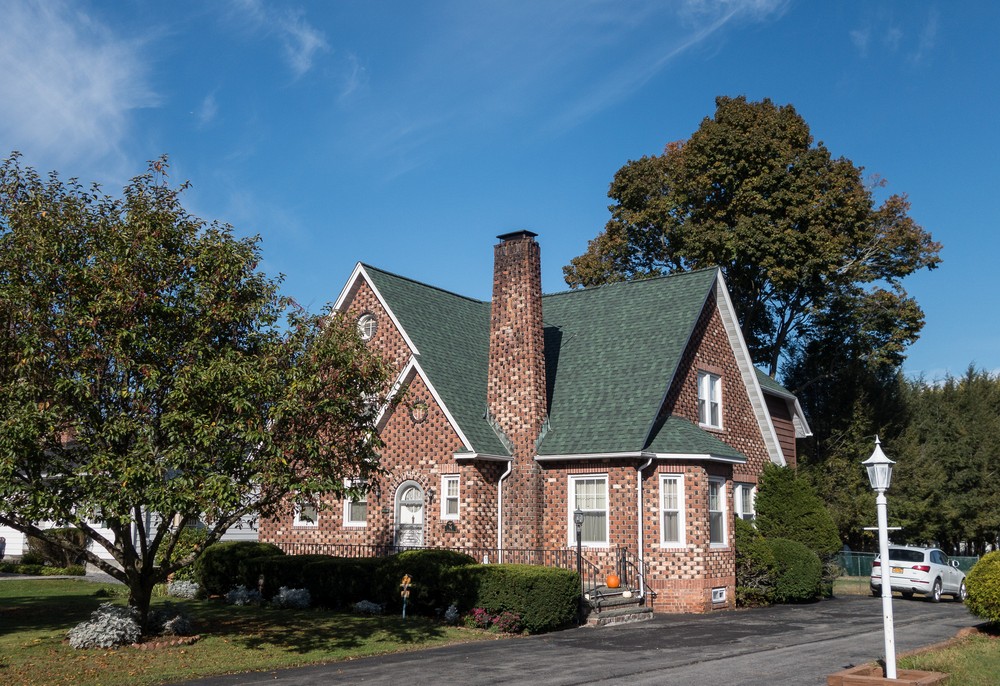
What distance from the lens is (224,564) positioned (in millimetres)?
24000

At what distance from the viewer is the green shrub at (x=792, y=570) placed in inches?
1001

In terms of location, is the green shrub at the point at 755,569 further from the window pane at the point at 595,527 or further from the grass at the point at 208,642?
the grass at the point at 208,642

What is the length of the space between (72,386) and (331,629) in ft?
24.5

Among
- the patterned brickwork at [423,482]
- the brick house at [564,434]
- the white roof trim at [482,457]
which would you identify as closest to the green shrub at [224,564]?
the patterned brickwork at [423,482]

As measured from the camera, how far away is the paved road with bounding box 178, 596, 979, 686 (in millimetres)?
13344

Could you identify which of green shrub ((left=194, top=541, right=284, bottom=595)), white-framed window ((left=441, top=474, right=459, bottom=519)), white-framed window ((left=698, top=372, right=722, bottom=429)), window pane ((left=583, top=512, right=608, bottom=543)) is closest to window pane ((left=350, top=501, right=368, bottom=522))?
green shrub ((left=194, top=541, right=284, bottom=595))

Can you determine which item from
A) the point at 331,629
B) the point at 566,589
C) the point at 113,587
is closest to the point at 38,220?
the point at 331,629

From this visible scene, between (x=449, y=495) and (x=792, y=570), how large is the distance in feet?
32.1

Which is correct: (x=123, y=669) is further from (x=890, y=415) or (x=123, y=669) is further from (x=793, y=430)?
(x=890, y=415)

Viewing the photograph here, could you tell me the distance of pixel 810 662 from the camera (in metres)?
14.9

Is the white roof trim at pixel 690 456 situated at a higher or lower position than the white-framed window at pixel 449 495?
higher

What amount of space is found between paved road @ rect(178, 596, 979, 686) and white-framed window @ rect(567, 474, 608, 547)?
8.87 feet

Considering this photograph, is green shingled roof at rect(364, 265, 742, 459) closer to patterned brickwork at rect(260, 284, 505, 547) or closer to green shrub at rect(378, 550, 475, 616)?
patterned brickwork at rect(260, 284, 505, 547)

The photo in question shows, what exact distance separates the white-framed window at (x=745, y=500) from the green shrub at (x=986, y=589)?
8.80 metres
